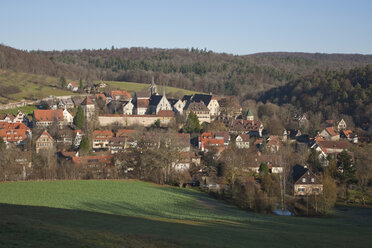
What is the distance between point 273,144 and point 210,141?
26.9 ft

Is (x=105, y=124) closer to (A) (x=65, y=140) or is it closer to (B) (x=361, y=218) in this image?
(A) (x=65, y=140)

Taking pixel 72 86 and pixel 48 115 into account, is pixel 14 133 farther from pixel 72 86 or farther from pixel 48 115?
pixel 72 86

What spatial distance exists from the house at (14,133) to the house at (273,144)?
29680 mm

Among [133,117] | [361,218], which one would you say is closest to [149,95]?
[133,117]

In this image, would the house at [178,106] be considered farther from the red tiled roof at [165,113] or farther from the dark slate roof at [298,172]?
the dark slate roof at [298,172]

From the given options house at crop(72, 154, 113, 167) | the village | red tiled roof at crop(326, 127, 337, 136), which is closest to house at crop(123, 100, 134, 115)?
the village

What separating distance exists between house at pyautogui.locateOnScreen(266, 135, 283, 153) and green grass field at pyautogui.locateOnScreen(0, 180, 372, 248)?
20.7 metres

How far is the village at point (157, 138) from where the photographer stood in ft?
133

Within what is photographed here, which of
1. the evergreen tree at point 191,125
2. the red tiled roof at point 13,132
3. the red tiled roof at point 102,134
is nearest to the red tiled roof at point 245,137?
the evergreen tree at point 191,125

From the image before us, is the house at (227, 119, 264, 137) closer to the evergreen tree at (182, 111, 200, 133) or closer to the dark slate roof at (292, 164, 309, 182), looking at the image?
the evergreen tree at (182, 111, 200, 133)

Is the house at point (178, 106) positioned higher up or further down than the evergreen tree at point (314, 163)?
higher up

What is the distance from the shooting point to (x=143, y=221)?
2175 cm

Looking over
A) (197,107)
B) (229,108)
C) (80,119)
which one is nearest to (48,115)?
(80,119)

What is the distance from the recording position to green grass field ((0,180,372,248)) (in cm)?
1593
